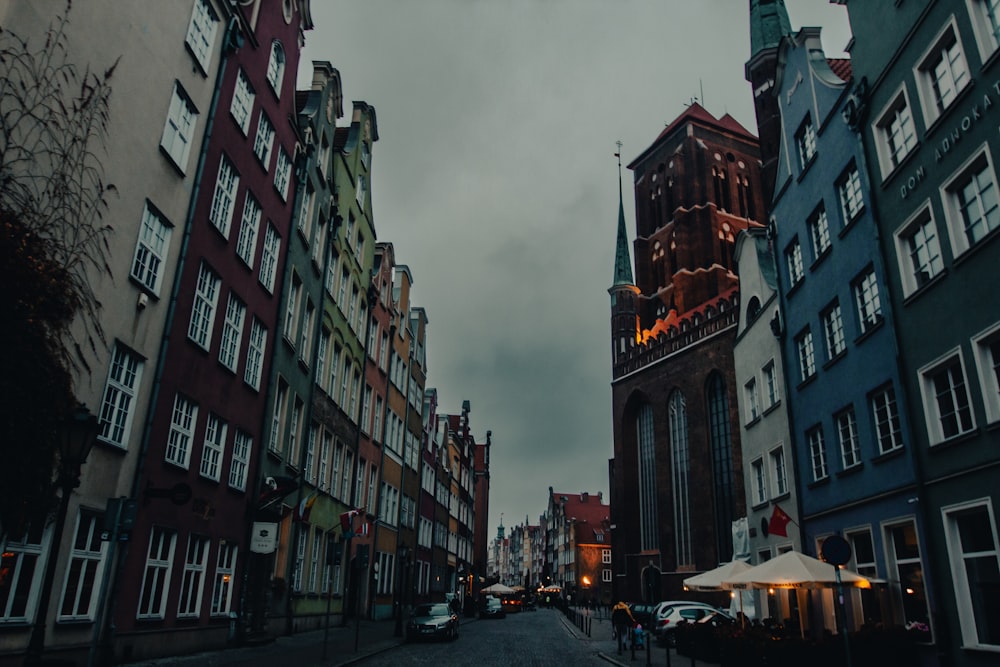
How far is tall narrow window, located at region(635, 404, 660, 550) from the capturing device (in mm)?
58438

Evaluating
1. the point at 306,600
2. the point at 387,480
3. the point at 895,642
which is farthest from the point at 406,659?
the point at 387,480

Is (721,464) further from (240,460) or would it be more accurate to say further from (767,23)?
(240,460)

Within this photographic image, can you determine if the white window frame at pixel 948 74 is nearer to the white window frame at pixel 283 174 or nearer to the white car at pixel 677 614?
the white window frame at pixel 283 174

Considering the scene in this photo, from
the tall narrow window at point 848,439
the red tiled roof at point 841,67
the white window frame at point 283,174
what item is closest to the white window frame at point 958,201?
the tall narrow window at point 848,439

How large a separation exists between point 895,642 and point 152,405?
→ 607 inches

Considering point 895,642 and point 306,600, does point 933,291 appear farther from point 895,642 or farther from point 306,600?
point 306,600

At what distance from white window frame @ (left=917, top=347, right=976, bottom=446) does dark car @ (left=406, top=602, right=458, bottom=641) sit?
55.3 feet

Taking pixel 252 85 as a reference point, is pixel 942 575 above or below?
below

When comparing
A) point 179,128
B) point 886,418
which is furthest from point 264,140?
point 886,418

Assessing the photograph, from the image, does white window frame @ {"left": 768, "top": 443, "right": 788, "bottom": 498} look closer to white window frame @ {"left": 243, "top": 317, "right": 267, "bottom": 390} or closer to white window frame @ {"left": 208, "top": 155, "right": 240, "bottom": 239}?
white window frame @ {"left": 243, "top": 317, "right": 267, "bottom": 390}

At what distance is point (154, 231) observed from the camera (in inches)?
572

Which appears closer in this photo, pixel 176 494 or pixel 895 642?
pixel 176 494

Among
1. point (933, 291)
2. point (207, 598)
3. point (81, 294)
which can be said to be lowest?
point (207, 598)

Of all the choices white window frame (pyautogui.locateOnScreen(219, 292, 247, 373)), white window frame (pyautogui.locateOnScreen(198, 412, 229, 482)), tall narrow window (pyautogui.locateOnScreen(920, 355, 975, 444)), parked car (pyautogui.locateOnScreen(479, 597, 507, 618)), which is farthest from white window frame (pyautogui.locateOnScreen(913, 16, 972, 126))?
parked car (pyautogui.locateOnScreen(479, 597, 507, 618))
